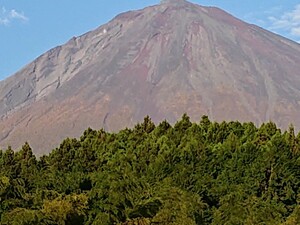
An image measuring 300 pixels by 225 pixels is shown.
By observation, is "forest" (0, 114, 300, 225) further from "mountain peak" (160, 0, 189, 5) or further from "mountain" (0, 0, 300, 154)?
"mountain peak" (160, 0, 189, 5)

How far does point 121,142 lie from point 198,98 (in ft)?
374

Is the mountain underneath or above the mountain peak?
underneath

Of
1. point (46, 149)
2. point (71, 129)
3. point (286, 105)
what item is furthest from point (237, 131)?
point (286, 105)

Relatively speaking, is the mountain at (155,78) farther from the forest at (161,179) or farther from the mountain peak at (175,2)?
the forest at (161,179)

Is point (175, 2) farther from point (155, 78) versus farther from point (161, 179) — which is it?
point (161, 179)

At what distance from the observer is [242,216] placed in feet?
62.2

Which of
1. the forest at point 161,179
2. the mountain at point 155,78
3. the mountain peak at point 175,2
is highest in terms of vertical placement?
the mountain peak at point 175,2

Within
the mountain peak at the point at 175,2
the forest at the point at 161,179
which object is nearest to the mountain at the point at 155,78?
the mountain peak at the point at 175,2

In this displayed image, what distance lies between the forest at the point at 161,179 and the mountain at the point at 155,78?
92.4 meters

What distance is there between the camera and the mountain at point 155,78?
139125mm

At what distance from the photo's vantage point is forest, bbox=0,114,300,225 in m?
17.8

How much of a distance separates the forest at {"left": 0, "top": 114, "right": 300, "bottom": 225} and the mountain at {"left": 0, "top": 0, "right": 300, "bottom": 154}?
9243 centimetres

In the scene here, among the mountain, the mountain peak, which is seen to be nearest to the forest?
the mountain

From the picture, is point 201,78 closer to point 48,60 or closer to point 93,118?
point 93,118
